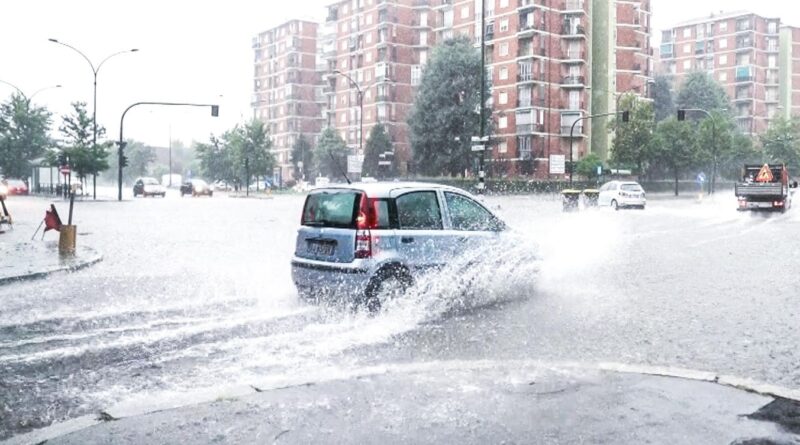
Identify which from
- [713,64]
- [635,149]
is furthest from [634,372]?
[713,64]

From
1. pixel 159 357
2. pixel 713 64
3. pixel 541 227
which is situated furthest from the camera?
pixel 713 64

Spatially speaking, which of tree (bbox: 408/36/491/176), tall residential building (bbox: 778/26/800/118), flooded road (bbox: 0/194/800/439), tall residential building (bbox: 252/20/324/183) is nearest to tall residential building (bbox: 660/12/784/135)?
tall residential building (bbox: 778/26/800/118)

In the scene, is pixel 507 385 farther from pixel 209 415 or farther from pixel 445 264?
pixel 445 264

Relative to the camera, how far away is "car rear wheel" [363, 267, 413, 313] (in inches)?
311

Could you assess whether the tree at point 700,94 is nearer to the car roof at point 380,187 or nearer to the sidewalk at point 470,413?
the car roof at point 380,187

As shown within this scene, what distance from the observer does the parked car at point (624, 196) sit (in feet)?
122

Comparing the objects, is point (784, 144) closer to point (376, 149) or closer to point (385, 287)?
point (376, 149)

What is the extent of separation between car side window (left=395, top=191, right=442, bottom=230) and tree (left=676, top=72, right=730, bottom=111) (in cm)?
8721

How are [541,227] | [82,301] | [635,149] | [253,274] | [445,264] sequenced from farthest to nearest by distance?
1. [635,149]
2. [541,227]
3. [253,274]
4. [82,301]
5. [445,264]

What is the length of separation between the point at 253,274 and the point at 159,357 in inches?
219

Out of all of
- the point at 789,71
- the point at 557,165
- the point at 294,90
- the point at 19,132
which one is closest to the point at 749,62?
the point at 789,71

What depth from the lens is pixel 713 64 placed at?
108188 millimetres

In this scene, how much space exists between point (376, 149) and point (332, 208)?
69432mm

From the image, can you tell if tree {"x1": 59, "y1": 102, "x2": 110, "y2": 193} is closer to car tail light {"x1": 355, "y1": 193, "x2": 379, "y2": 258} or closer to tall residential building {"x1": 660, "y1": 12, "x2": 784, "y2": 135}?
car tail light {"x1": 355, "y1": 193, "x2": 379, "y2": 258}
